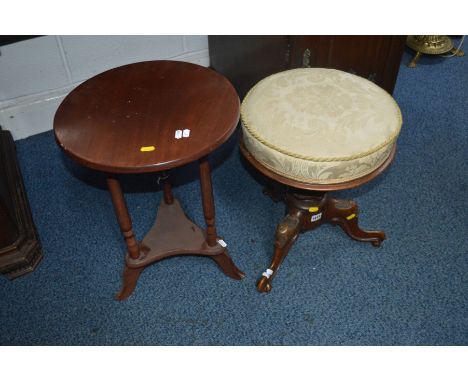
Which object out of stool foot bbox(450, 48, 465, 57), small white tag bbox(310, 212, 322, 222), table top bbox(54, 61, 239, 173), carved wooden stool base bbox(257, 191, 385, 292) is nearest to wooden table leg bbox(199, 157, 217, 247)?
table top bbox(54, 61, 239, 173)

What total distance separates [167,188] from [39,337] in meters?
0.69

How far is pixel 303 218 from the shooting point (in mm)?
1667

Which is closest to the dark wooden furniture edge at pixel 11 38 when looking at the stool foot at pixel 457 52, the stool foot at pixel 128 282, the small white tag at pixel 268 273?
the stool foot at pixel 128 282

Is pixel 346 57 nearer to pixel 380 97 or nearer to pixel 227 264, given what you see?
pixel 380 97

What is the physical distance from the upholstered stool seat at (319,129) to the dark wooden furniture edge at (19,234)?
0.90m

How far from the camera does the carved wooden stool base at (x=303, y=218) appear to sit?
5.32 ft

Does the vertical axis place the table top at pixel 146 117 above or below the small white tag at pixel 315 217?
above

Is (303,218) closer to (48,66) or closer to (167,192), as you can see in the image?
(167,192)

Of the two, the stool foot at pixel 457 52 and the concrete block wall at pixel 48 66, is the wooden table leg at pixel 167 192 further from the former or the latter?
the stool foot at pixel 457 52

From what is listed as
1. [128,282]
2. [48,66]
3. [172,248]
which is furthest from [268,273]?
[48,66]

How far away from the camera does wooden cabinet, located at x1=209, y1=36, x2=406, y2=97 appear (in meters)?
1.87

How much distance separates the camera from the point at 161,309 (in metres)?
1.62

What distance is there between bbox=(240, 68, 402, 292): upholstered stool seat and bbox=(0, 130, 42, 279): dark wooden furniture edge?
0.90 metres
